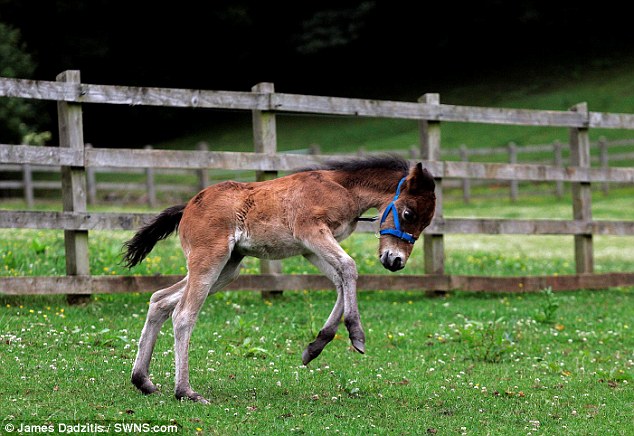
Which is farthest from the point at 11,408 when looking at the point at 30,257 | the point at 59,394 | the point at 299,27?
the point at 299,27

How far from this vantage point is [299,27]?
48.7 meters

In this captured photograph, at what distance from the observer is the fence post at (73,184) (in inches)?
384

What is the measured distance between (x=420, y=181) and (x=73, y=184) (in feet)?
14.9

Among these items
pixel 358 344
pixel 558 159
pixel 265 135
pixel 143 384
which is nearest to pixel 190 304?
pixel 143 384

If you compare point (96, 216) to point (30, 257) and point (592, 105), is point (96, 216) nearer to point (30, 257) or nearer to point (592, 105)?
point (30, 257)

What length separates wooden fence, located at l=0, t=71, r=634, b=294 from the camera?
31.5 feet

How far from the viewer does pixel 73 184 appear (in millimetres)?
9766

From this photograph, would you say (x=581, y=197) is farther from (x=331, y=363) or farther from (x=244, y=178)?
(x=244, y=178)

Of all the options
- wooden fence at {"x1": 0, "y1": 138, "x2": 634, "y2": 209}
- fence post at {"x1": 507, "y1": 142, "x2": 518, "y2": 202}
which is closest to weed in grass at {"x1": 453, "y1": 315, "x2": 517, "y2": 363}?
wooden fence at {"x1": 0, "y1": 138, "x2": 634, "y2": 209}

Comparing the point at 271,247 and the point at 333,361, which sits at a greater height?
the point at 271,247

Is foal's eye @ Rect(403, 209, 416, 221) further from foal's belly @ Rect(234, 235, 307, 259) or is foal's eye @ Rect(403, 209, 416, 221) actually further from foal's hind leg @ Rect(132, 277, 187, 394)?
foal's hind leg @ Rect(132, 277, 187, 394)

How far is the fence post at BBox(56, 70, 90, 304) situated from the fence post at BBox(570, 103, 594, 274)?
271 inches

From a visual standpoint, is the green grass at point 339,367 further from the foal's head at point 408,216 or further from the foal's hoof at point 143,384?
the foal's head at point 408,216

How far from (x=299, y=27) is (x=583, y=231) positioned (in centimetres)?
3802
